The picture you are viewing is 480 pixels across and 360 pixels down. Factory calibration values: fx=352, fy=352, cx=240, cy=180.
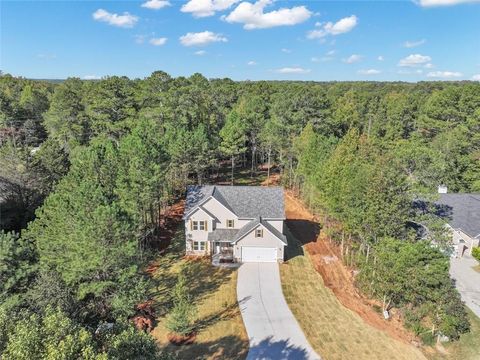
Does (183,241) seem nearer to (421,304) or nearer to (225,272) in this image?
(225,272)

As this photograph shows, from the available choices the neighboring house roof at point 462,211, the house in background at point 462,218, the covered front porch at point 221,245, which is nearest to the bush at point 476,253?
the house in background at point 462,218

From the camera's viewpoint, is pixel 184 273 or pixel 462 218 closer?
pixel 184 273

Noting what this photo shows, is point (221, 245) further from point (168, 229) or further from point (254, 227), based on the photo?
point (168, 229)

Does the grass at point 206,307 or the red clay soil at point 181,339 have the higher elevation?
the grass at point 206,307

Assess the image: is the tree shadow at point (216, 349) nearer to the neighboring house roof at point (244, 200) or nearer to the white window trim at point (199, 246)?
the white window trim at point (199, 246)

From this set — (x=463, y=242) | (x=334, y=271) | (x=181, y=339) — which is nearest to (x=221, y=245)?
(x=334, y=271)

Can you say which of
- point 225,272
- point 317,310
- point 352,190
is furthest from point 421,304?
point 225,272

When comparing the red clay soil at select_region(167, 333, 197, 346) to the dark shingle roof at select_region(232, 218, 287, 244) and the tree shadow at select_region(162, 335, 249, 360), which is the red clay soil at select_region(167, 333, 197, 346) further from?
the dark shingle roof at select_region(232, 218, 287, 244)
